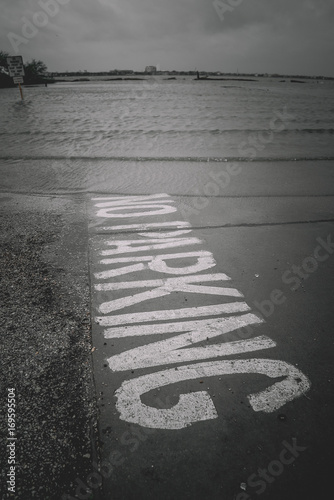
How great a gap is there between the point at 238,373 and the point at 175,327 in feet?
2.57

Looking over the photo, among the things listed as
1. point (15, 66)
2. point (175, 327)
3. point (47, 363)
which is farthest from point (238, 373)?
point (15, 66)

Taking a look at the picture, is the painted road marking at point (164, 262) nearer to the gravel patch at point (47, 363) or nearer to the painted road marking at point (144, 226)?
the gravel patch at point (47, 363)

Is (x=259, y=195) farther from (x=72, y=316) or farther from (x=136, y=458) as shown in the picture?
(x=136, y=458)

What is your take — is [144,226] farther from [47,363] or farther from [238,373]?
[238,373]

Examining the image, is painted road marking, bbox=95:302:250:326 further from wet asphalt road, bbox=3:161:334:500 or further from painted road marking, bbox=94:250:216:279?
painted road marking, bbox=94:250:216:279

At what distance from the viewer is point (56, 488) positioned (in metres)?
1.68

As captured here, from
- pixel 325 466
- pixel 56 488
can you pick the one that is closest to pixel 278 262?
pixel 325 466

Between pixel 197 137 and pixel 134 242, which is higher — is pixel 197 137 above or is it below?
above

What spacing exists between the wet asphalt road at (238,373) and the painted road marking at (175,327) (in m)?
0.04

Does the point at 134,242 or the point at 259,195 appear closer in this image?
the point at 134,242

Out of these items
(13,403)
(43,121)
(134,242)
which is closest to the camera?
(13,403)

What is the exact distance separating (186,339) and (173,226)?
2.67 m

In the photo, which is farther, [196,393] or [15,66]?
[15,66]

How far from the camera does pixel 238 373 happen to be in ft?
8.04
